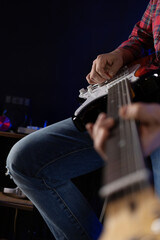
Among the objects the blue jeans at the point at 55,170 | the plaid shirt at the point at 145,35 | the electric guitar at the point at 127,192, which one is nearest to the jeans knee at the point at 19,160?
the blue jeans at the point at 55,170

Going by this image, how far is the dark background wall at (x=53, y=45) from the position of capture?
2.14m

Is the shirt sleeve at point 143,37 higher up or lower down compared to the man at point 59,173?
higher up

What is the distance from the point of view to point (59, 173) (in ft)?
3.10

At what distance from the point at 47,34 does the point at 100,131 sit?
1.95m

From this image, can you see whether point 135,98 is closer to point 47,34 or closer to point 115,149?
point 115,149

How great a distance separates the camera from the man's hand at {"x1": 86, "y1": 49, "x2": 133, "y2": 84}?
3.25 ft

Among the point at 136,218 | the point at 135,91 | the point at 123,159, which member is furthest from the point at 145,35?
the point at 136,218

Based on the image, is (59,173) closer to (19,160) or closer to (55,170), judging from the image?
(55,170)

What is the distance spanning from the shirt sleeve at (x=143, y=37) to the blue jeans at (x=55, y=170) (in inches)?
20.6

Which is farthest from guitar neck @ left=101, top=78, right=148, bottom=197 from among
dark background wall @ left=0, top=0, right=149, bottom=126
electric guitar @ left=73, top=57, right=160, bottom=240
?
dark background wall @ left=0, top=0, right=149, bottom=126

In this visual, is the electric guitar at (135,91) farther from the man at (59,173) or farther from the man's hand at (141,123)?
the man's hand at (141,123)

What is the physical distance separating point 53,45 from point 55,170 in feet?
4.89

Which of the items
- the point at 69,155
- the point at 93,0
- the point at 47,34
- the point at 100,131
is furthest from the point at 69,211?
the point at 93,0

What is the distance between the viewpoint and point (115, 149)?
14.6 inches
